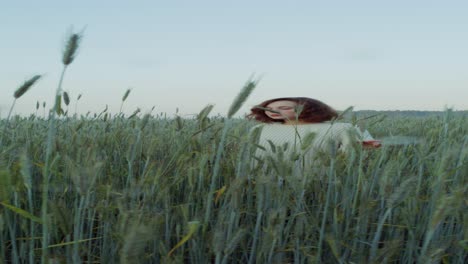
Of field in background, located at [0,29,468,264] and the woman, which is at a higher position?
the woman

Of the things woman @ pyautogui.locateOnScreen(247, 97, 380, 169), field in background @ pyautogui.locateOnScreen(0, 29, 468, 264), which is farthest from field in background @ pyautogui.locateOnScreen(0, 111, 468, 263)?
woman @ pyautogui.locateOnScreen(247, 97, 380, 169)

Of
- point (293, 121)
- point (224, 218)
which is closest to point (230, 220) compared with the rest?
point (224, 218)

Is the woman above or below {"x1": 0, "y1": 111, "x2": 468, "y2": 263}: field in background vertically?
above

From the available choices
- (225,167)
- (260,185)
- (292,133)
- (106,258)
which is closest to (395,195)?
(260,185)

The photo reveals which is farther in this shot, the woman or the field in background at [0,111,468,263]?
the woman

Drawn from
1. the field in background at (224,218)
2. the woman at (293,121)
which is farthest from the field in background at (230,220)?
the woman at (293,121)

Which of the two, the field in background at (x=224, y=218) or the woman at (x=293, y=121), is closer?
the field in background at (x=224, y=218)

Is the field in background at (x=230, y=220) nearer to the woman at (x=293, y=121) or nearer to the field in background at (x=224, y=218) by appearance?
the field in background at (x=224, y=218)

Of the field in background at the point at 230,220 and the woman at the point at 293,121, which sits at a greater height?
the woman at the point at 293,121

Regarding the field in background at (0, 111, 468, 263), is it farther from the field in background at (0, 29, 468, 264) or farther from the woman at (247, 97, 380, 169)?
the woman at (247, 97, 380, 169)

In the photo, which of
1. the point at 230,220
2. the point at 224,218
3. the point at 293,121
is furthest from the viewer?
the point at 293,121

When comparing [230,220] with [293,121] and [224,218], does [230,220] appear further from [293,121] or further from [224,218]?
[293,121]

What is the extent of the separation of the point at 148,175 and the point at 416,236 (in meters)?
0.56

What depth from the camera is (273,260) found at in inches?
31.4
